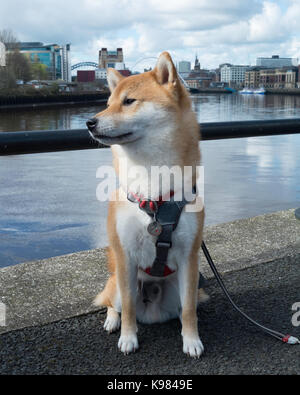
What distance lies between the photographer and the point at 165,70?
2.30 m

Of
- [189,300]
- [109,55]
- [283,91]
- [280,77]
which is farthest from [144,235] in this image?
[280,77]

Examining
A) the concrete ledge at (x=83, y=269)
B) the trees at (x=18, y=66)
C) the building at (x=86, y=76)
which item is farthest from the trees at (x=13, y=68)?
the concrete ledge at (x=83, y=269)

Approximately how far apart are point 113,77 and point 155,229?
2.95ft

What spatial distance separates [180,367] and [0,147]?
1574mm

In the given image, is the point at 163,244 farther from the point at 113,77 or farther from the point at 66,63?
the point at 66,63

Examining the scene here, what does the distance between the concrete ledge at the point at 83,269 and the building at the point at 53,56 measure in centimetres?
16853

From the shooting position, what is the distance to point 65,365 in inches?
84.5

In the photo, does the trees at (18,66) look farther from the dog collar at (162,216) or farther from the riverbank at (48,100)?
the dog collar at (162,216)

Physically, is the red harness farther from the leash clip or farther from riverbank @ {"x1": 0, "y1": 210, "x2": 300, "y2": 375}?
riverbank @ {"x1": 0, "y1": 210, "x2": 300, "y2": 375}

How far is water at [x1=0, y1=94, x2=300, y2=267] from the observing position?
28.0 feet

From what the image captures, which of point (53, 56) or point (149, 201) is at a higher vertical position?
point (53, 56)

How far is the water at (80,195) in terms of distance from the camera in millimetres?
8539

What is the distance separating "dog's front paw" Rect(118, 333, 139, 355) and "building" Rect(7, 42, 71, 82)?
16998 cm

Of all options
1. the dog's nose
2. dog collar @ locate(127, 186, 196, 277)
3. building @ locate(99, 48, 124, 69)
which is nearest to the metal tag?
dog collar @ locate(127, 186, 196, 277)
